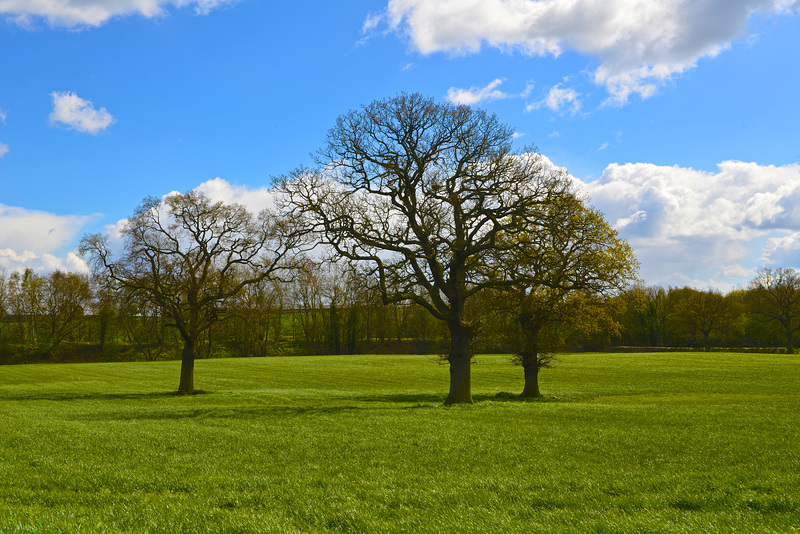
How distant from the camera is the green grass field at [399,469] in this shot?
26.6 feet

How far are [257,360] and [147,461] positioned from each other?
63701 millimetres

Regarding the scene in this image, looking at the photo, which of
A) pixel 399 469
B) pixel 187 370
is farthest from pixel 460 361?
pixel 187 370

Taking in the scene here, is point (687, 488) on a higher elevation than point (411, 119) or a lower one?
lower

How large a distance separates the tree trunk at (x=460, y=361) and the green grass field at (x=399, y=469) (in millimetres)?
1806

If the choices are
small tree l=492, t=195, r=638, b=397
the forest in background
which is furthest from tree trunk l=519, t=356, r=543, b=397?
the forest in background

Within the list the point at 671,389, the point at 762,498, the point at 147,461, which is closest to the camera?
the point at 762,498

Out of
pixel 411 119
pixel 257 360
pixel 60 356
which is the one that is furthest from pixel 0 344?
pixel 411 119

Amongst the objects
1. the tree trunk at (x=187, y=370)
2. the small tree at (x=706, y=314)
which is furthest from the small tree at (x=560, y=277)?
the small tree at (x=706, y=314)

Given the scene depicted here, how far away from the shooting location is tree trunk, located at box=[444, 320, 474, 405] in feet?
92.8

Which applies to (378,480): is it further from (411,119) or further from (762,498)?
(411,119)

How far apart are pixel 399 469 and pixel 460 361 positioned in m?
16.7

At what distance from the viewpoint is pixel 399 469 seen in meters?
12.1

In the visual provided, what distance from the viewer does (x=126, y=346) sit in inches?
3971

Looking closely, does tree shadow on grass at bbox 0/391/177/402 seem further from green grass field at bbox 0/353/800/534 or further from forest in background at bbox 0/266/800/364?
forest in background at bbox 0/266/800/364
